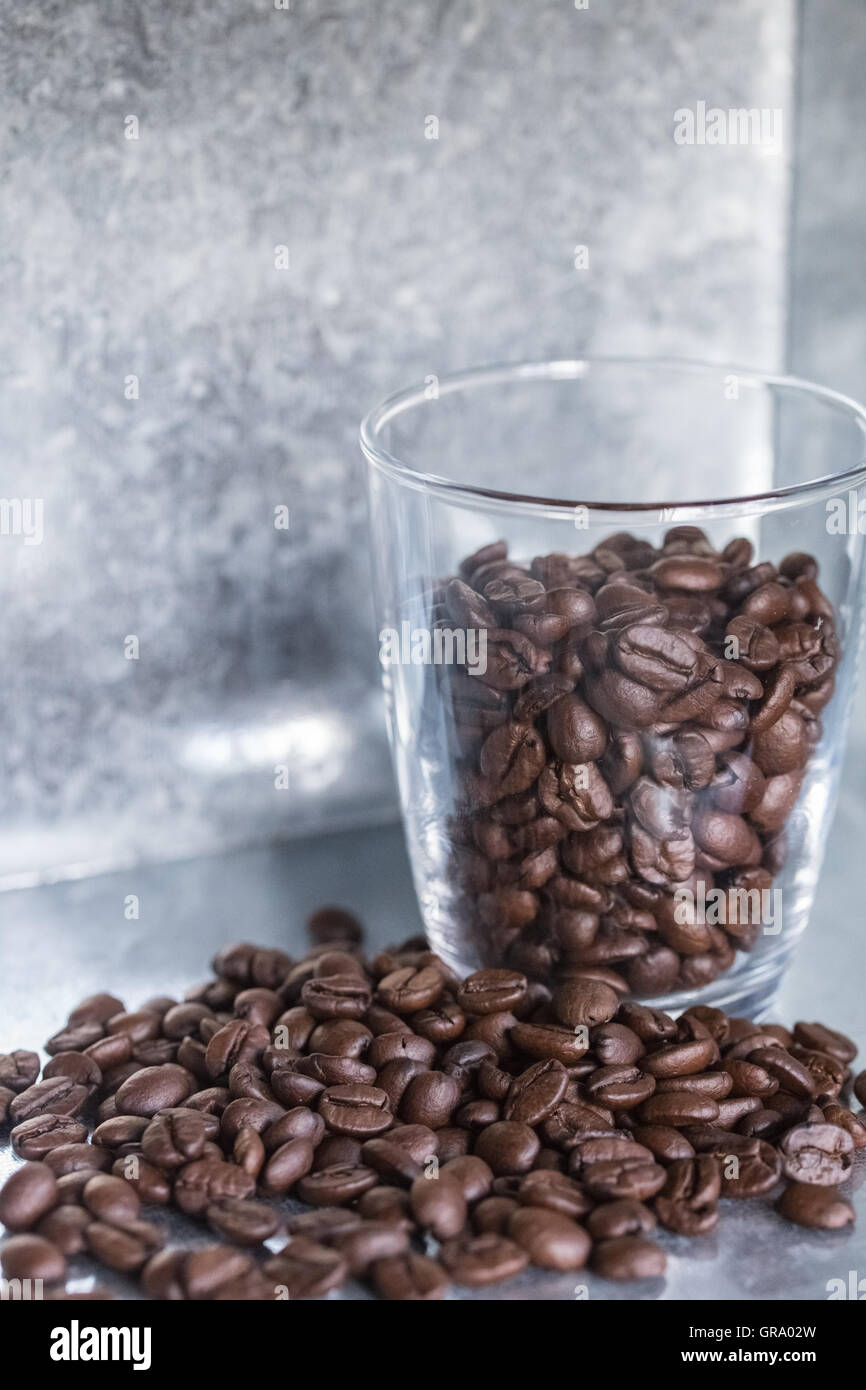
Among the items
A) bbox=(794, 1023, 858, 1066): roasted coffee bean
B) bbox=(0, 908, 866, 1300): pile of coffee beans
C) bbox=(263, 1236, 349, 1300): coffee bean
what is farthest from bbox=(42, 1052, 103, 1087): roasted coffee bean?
bbox=(794, 1023, 858, 1066): roasted coffee bean

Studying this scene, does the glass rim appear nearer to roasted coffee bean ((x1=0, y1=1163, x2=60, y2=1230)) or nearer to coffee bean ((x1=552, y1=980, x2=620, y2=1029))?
coffee bean ((x1=552, y1=980, x2=620, y2=1029))

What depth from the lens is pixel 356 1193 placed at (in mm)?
809

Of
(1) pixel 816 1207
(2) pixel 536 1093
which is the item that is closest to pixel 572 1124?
(2) pixel 536 1093

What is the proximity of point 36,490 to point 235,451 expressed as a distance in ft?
0.53

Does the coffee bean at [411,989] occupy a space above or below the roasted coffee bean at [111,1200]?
above

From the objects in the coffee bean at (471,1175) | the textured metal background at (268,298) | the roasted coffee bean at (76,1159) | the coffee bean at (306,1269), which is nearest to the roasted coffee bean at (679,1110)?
the coffee bean at (471,1175)

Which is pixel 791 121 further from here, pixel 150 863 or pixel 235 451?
pixel 150 863

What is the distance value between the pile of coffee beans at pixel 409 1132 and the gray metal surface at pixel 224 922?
0.21ft

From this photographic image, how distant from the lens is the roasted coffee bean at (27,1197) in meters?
0.80

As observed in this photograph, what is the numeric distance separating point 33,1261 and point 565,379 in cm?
82

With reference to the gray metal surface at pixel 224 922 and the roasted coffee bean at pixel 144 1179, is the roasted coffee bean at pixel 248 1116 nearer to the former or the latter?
the roasted coffee bean at pixel 144 1179

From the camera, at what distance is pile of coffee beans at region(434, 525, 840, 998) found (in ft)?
2.94
